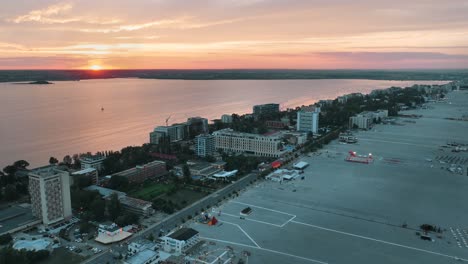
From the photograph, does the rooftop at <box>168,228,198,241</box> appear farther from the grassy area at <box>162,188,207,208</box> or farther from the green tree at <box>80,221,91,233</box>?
the green tree at <box>80,221,91,233</box>

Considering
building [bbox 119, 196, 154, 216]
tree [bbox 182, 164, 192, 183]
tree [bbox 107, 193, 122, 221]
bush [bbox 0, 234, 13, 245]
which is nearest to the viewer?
bush [bbox 0, 234, 13, 245]

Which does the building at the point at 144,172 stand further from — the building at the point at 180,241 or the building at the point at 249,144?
the building at the point at 180,241

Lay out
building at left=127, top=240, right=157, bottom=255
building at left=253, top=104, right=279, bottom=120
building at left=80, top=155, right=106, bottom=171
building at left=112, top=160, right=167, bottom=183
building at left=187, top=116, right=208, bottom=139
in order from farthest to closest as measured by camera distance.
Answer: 1. building at left=253, top=104, right=279, bottom=120
2. building at left=187, top=116, right=208, bottom=139
3. building at left=80, top=155, right=106, bottom=171
4. building at left=112, top=160, right=167, bottom=183
5. building at left=127, top=240, right=157, bottom=255

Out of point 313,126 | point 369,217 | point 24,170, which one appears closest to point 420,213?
point 369,217

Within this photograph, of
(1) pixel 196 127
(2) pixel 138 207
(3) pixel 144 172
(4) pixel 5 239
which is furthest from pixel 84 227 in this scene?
(1) pixel 196 127

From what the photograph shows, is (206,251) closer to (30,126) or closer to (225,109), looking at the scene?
(30,126)

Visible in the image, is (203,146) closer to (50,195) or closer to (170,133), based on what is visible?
(170,133)

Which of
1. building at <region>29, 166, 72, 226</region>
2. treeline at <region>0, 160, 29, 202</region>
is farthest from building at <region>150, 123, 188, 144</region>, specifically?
building at <region>29, 166, 72, 226</region>
